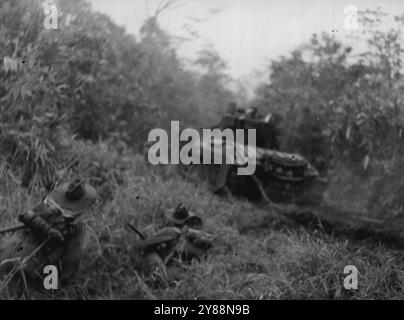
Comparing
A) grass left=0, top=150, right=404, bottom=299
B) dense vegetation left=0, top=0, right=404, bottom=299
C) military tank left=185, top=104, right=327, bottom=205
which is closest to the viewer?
grass left=0, top=150, right=404, bottom=299

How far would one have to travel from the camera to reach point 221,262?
17.3 ft

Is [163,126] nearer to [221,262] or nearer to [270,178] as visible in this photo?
[270,178]

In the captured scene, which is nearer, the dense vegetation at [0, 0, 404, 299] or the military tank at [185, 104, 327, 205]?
the dense vegetation at [0, 0, 404, 299]

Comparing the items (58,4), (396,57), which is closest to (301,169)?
(396,57)

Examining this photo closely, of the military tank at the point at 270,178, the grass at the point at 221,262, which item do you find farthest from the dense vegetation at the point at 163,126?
the military tank at the point at 270,178

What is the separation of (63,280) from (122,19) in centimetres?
815

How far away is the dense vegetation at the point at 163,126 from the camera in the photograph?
15.5 ft

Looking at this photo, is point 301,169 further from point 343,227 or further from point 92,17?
point 92,17

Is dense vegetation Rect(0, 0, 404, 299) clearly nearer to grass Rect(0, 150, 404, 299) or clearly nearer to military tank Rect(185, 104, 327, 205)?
grass Rect(0, 150, 404, 299)

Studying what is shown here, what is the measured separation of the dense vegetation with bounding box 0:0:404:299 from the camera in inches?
186

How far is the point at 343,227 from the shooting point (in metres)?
6.72

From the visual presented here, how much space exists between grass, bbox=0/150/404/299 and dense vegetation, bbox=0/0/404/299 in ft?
0.06

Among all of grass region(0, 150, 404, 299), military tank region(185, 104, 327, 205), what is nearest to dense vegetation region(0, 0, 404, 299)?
grass region(0, 150, 404, 299)

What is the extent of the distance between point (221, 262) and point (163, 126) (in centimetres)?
623
